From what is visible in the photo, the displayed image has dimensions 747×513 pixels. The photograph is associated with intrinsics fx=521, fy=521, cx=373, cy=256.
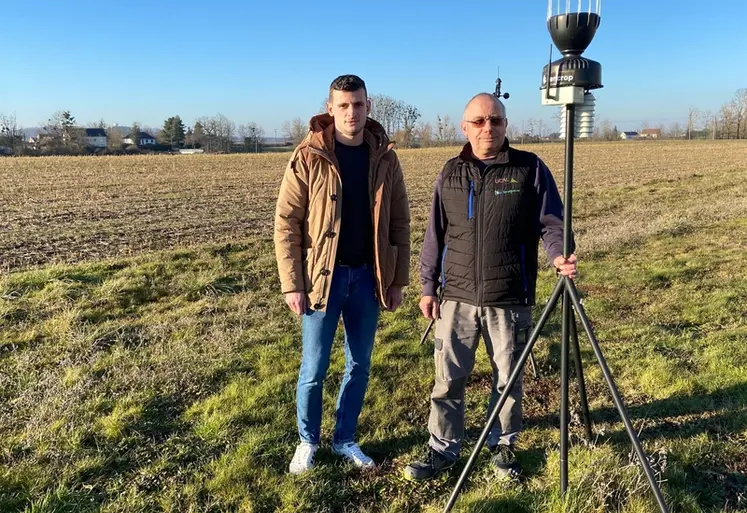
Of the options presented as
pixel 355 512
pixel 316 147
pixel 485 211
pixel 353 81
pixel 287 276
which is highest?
A: pixel 353 81

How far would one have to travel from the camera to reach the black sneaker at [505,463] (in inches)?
118

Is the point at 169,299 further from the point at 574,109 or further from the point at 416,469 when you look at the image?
the point at 574,109

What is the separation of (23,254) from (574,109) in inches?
370

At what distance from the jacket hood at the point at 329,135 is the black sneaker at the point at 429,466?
1831mm

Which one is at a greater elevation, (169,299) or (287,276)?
(287,276)

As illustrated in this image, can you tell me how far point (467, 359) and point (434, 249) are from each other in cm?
68

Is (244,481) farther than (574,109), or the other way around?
(244,481)

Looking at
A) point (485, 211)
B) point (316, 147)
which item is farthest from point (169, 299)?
point (485, 211)

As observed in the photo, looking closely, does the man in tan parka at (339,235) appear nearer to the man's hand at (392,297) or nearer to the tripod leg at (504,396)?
the man's hand at (392,297)

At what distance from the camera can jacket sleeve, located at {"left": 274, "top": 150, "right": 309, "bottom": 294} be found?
9.34 ft

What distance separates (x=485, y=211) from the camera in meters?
2.88

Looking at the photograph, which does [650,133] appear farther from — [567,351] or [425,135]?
[567,351]

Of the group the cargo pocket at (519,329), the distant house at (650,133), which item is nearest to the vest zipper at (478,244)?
the cargo pocket at (519,329)

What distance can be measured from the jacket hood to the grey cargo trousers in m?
1.01
